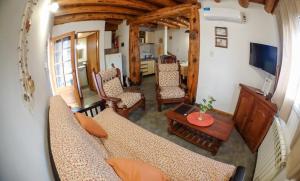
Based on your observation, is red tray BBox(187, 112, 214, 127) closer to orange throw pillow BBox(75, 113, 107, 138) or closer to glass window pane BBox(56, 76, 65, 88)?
orange throw pillow BBox(75, 113, 107, 138)

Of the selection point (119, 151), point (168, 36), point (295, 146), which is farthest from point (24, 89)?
point (168, 36)

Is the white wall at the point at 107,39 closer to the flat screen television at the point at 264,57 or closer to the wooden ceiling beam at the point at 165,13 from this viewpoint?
the wooden ceiling beam at the point at 165,13

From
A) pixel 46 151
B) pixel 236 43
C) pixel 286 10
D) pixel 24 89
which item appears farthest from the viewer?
pixel 236 43

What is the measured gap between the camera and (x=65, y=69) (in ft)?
10.5

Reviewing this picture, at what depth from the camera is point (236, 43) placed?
314 centimetres

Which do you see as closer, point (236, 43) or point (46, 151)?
point (46, 151)

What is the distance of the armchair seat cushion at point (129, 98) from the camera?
10.2 feet

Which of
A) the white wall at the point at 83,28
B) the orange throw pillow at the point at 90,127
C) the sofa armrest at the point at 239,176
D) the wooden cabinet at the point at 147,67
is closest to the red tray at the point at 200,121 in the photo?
the sofa armrest at the point at 239,176

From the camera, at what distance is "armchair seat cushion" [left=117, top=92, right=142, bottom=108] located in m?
3.11

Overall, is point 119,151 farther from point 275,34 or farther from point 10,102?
point 275,34

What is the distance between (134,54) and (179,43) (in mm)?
2524

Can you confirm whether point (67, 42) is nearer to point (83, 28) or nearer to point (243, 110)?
point (83, 28)

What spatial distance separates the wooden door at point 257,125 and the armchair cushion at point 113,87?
2.40 metres

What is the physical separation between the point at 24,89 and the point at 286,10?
254 centimetres
